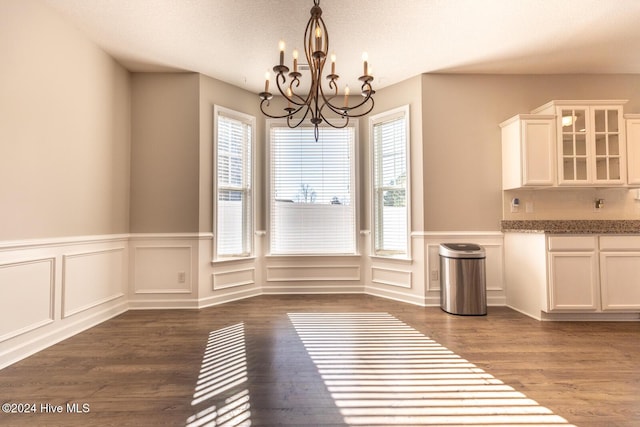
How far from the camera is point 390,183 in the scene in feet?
13.3

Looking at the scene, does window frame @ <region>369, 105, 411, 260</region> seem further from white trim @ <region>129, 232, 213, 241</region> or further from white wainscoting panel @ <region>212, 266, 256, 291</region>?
white trim @ <region>129, 232, 213, 241</region>

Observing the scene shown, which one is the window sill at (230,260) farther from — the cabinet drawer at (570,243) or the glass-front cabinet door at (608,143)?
the glass-front cabinet door at (608,143)

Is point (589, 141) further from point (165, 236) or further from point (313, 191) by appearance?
point (165, 236)

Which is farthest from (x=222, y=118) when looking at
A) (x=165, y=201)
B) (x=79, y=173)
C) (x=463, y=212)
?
(x=463, y=212)

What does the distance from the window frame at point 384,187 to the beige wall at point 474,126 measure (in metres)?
0.22

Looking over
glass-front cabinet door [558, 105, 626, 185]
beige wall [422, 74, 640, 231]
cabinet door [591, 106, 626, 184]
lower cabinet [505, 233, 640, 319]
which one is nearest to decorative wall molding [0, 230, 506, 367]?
beige wall [422, 74, 640, 231]

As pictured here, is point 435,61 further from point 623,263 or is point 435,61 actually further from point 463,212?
point 623,263

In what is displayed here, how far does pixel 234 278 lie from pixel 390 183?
2413 millimetres

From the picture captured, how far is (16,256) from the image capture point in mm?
2197

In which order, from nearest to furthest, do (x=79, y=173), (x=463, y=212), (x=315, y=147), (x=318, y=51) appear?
(x=318, y=51) → (x=79, y=173) → (x=463, y=212) → (x=315, y=147)

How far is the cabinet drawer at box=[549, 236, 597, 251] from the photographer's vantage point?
300cm

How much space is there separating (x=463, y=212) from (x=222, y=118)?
3.25 m

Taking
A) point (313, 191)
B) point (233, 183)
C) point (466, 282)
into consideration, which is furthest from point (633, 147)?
point (233, 183)

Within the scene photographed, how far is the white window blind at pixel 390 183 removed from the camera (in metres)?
3.90
